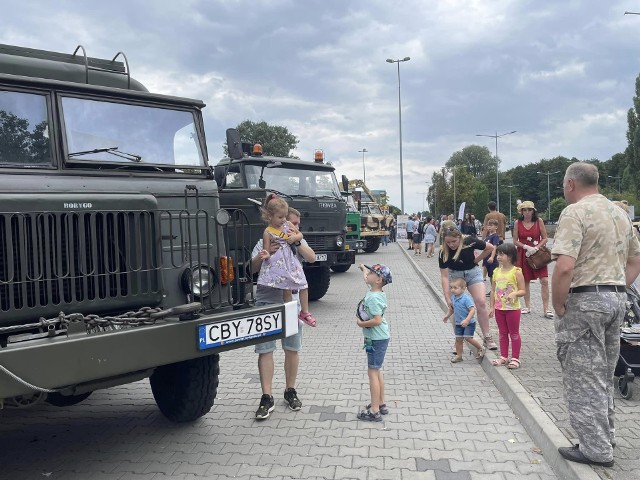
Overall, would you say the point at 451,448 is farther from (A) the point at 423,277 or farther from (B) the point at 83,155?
(A) the point at 423,277

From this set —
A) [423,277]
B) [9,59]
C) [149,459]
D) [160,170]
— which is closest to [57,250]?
[160,170]

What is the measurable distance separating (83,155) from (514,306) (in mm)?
4159

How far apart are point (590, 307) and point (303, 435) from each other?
224 centimetres

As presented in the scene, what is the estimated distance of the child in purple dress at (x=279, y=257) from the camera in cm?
470

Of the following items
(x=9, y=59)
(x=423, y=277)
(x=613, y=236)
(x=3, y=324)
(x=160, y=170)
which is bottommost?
(x=423, y=277)

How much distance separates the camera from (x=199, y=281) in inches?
150

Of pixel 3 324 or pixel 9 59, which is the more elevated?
pixel 9 59

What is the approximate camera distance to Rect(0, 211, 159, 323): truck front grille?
3158 millimetres

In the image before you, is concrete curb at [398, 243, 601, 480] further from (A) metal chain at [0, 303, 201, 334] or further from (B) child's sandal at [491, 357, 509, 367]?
(A) metal chain at [0, 303, 201, 334]

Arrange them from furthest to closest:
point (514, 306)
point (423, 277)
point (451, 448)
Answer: point (423, 277) → point (514, 306) → point (451, 448)

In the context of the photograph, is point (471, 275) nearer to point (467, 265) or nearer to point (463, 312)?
point (467, 265)

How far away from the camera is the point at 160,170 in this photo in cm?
442

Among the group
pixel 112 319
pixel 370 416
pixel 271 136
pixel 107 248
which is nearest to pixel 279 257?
pixel 370 416

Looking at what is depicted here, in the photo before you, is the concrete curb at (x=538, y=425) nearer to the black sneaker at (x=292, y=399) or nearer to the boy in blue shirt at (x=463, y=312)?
the boy in blue shirt at (x=463, y=312)
